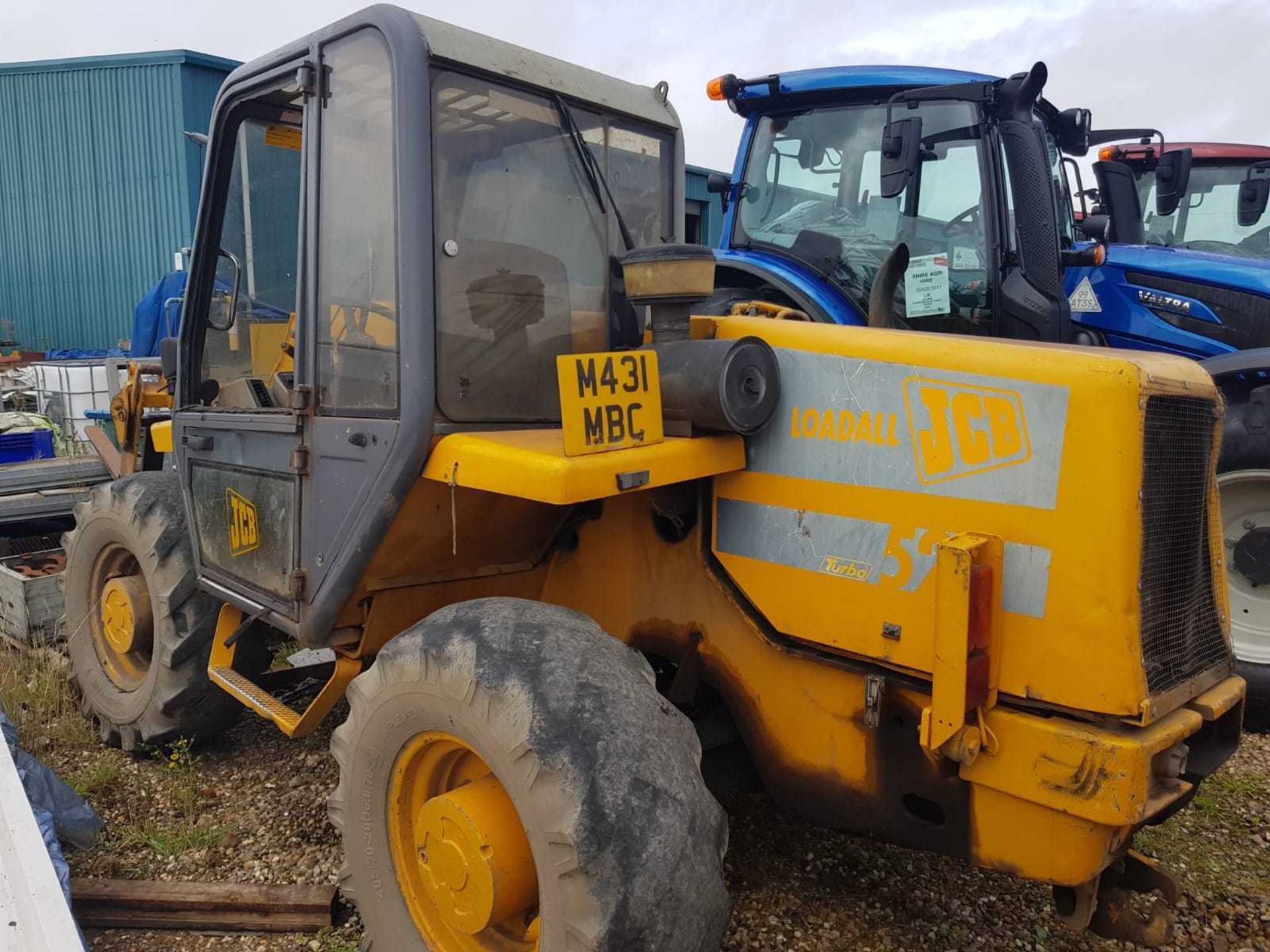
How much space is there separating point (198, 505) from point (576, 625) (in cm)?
187

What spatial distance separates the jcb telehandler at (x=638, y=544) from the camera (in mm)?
1944

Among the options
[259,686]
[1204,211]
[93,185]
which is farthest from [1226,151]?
[93,185]

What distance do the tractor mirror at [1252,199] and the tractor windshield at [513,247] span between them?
6.17 meters

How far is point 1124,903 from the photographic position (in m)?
2.27

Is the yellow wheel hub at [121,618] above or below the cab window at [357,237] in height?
below

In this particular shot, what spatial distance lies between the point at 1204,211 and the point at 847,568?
7.59 meters

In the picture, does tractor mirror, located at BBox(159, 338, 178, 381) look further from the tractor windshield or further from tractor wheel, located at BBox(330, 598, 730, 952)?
tractor wheel, located at BBox(330, 598, 730, 952)

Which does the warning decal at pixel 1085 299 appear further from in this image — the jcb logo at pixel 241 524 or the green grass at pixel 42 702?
the green grass at pixel 42 702

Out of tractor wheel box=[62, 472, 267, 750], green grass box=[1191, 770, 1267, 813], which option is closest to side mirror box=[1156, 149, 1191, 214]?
green grass box=[1191, 770, 1267, 813]

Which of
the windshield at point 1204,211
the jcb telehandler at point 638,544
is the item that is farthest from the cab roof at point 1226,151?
the jcb telehandler at point 638,544

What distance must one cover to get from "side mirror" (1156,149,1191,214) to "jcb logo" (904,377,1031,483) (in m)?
4.20

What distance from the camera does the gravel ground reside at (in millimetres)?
2740

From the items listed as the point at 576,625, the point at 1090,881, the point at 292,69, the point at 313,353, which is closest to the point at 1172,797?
the point at 1090,881

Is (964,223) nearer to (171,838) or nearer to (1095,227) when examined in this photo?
(1095,227)
